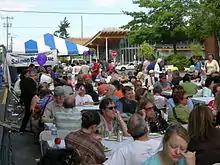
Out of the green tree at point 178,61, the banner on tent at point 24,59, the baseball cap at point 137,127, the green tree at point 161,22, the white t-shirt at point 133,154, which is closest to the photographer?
the white t-shirt at point 133,154

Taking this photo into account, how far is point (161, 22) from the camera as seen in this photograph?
45281 mm

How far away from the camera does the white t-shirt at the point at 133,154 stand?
14.4 ft

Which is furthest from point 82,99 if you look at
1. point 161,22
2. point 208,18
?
point 161,22

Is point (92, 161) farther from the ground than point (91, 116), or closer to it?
closer to it

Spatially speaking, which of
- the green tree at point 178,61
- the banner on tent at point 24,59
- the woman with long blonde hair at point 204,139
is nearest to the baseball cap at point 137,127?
the woman with long blonde hair at point 204,139

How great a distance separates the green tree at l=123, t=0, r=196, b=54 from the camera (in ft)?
145

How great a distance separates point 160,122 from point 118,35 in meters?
66.2

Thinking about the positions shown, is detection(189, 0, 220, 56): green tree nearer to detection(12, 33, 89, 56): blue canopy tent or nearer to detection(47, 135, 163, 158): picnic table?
detection(12, 33, 89, 56): blue canopy tent

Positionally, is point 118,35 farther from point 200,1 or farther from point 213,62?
point 213,62

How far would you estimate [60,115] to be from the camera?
764cm

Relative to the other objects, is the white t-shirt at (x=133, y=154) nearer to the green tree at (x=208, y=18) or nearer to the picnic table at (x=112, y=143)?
the picnic table at (x=112, y=143)

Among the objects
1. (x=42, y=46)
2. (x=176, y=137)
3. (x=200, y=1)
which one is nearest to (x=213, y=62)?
(x=42, y=46)

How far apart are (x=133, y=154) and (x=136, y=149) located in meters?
0.07

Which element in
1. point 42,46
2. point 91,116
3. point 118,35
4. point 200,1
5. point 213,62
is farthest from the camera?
point 118,35
